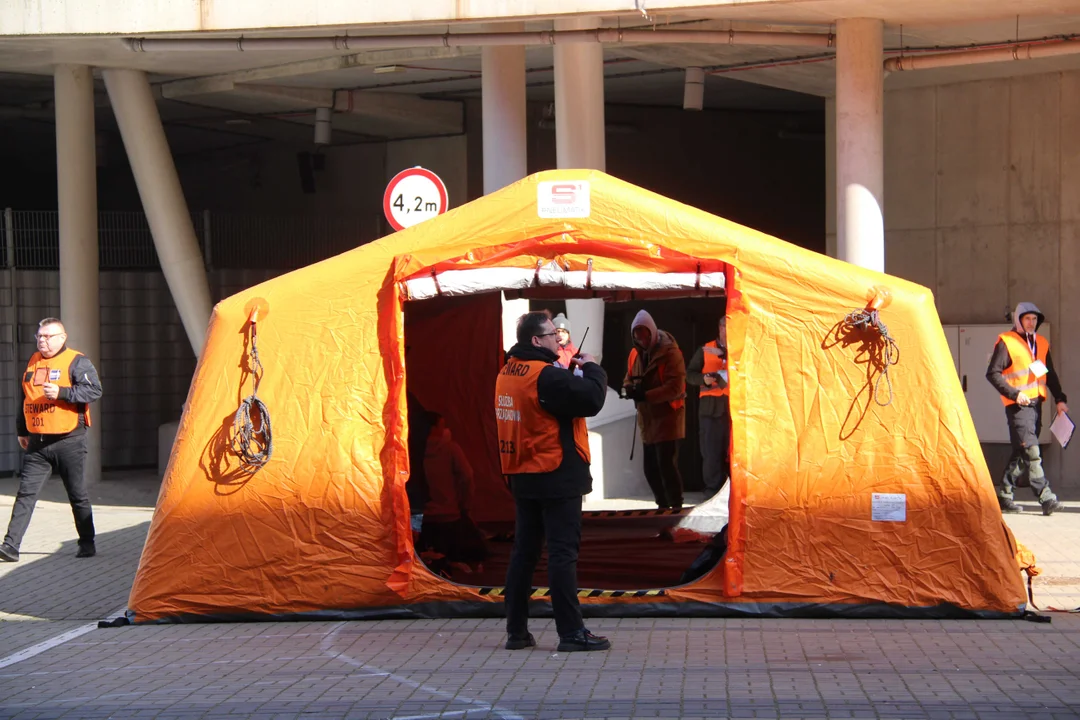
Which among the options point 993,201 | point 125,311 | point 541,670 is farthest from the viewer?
point 125,311

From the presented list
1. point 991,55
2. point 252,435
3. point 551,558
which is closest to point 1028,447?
point 991,55

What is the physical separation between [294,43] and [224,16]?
0.92 m

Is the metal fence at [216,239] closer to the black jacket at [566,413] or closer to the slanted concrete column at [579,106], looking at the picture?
the slanted concrete column at [579,106]

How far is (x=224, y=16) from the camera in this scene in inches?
460

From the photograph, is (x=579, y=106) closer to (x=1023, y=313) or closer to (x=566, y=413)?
(x=1023, y=313)

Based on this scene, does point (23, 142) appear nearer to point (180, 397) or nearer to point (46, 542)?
point (180, 397)

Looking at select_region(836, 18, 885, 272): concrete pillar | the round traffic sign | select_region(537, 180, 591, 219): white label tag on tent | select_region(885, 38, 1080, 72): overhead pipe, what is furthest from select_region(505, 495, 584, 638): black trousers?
select_region(885, 38, 1080, 72): overhead pipe

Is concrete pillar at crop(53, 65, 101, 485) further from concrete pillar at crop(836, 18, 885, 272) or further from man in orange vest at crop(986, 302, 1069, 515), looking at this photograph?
man in orange vest at crop(986, 302, 1069, 515)

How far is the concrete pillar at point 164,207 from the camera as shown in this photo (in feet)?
47.3

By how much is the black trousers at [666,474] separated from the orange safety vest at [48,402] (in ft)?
15.0

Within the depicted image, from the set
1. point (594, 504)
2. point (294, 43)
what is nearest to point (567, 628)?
point (594, 504)

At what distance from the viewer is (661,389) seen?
10484 mm

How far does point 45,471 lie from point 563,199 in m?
4.78

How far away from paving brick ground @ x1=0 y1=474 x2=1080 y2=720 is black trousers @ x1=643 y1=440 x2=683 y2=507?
334 centimetres
